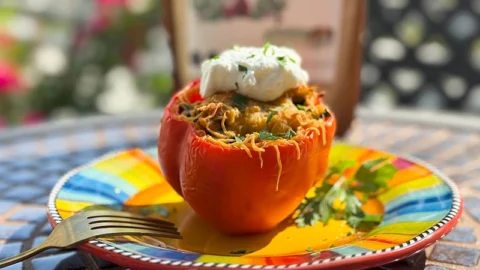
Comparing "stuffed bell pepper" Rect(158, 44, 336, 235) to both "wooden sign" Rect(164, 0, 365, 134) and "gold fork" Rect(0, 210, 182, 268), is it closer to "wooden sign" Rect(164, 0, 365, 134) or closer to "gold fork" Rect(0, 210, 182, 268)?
"gold fork" Rect(0, 210, 182, 268)

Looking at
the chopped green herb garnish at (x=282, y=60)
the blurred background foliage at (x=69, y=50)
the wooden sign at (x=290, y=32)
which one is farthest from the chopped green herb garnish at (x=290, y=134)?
the blurred background foliage at (x=69, y=50)

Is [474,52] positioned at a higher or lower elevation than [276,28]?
lower

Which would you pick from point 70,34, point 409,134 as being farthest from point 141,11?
point 409,134

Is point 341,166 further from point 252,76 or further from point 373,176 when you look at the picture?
point 252,76

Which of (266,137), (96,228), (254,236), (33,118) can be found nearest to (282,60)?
(266,137)

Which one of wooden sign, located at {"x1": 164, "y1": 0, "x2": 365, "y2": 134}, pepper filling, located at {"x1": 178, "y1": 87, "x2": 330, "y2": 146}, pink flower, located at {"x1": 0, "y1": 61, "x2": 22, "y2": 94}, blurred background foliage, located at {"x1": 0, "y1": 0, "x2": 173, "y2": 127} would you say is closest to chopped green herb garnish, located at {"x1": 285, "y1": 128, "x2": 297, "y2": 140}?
pepper filling, located at {"x1": 178, "y1": 87, "x2": 330, "y2": 146}

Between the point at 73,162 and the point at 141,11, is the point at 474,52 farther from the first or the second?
the point at 73,162
